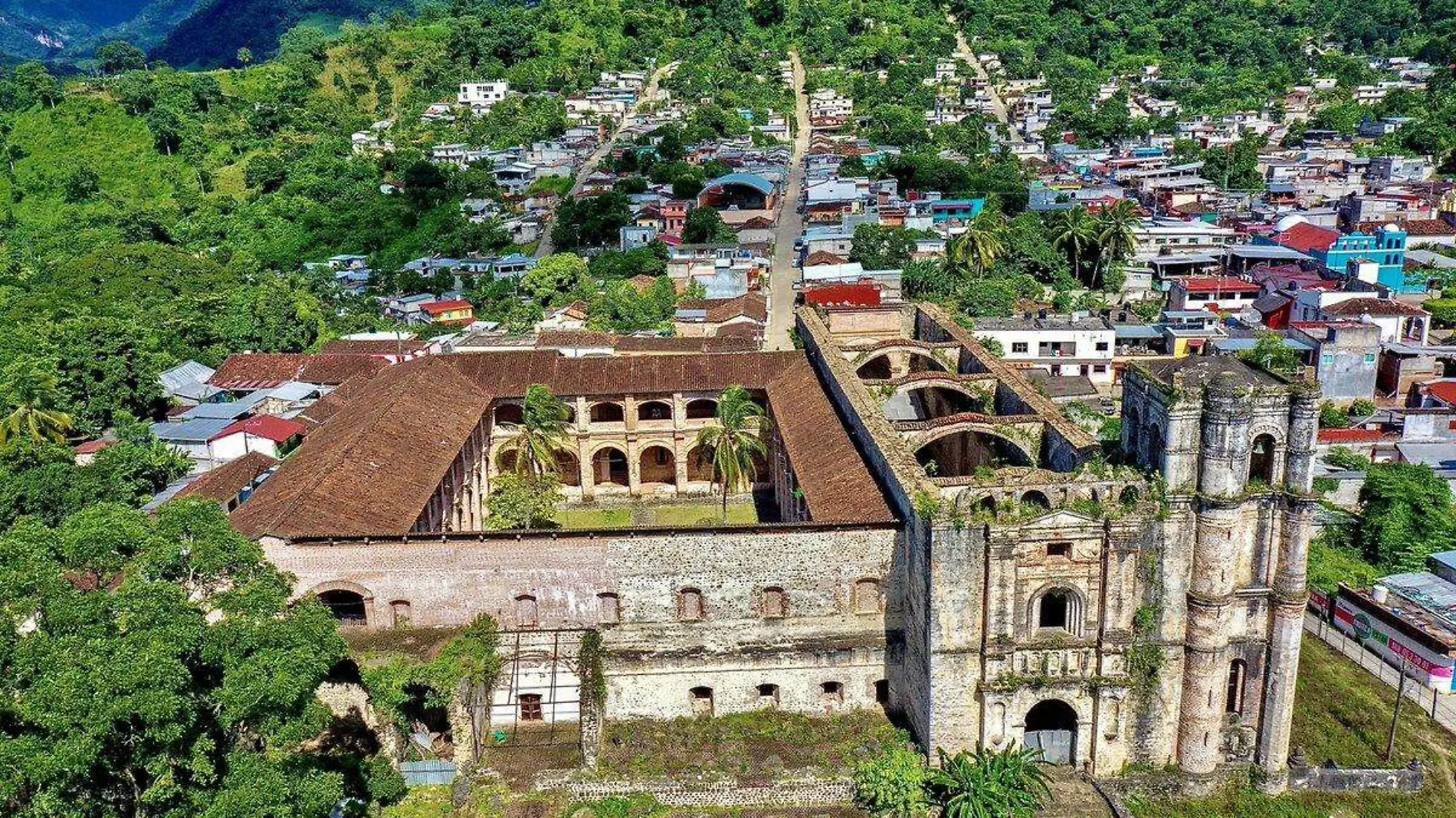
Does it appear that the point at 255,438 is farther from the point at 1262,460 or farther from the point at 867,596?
the point at 1262,460

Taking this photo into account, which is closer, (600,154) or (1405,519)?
(1405,519)

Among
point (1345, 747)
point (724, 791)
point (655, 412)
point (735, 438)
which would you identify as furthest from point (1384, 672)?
point (655, 412)

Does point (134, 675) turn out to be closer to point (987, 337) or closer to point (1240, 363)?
point (1240, 363)

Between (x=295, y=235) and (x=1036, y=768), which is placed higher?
(x=295, y=235)

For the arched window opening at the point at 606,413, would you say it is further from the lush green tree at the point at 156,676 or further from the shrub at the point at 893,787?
the lush green tree at the point at 156,676

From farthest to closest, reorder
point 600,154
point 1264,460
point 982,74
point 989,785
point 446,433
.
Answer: point 982,74
point 600,154
point 446,433
point 1264,460
point 989,785

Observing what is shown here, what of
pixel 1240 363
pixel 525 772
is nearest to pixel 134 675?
pixel 525 772
